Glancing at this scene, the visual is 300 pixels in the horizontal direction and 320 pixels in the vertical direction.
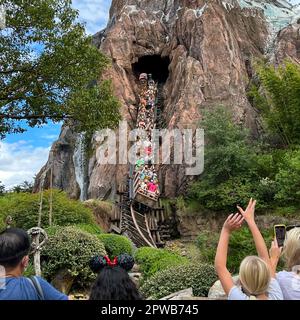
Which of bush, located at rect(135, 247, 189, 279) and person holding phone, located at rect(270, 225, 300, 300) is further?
bush, located at rect(135, 247, 189, 279)

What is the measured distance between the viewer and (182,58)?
2209 centimetres

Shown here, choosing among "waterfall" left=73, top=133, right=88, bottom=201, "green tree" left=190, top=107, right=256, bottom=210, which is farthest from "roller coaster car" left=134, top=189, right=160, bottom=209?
"waterfall" left=73, top=133, right=88, bottom=201

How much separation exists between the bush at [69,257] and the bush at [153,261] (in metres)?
1.21

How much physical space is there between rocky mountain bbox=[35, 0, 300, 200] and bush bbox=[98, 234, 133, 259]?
7.21 metres

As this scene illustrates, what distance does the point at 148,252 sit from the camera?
10.4 meters

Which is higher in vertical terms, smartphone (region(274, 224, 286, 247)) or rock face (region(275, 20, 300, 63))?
rock face (region(275, 20, 300, 63))

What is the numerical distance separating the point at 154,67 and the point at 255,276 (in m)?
25.0

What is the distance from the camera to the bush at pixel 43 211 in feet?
40.5

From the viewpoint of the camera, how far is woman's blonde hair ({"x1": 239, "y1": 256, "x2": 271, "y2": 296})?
86.4 inches

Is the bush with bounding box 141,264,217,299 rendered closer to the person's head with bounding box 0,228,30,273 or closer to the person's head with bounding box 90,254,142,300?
the person's head with bounding box 90,254,142,300

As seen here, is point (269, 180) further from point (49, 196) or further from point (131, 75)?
point (131, 75)

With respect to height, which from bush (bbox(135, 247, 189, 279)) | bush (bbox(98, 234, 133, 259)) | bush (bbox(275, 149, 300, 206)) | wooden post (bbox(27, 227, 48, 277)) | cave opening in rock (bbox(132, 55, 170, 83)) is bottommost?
bush (bbox(135, 247, 189, 279))
